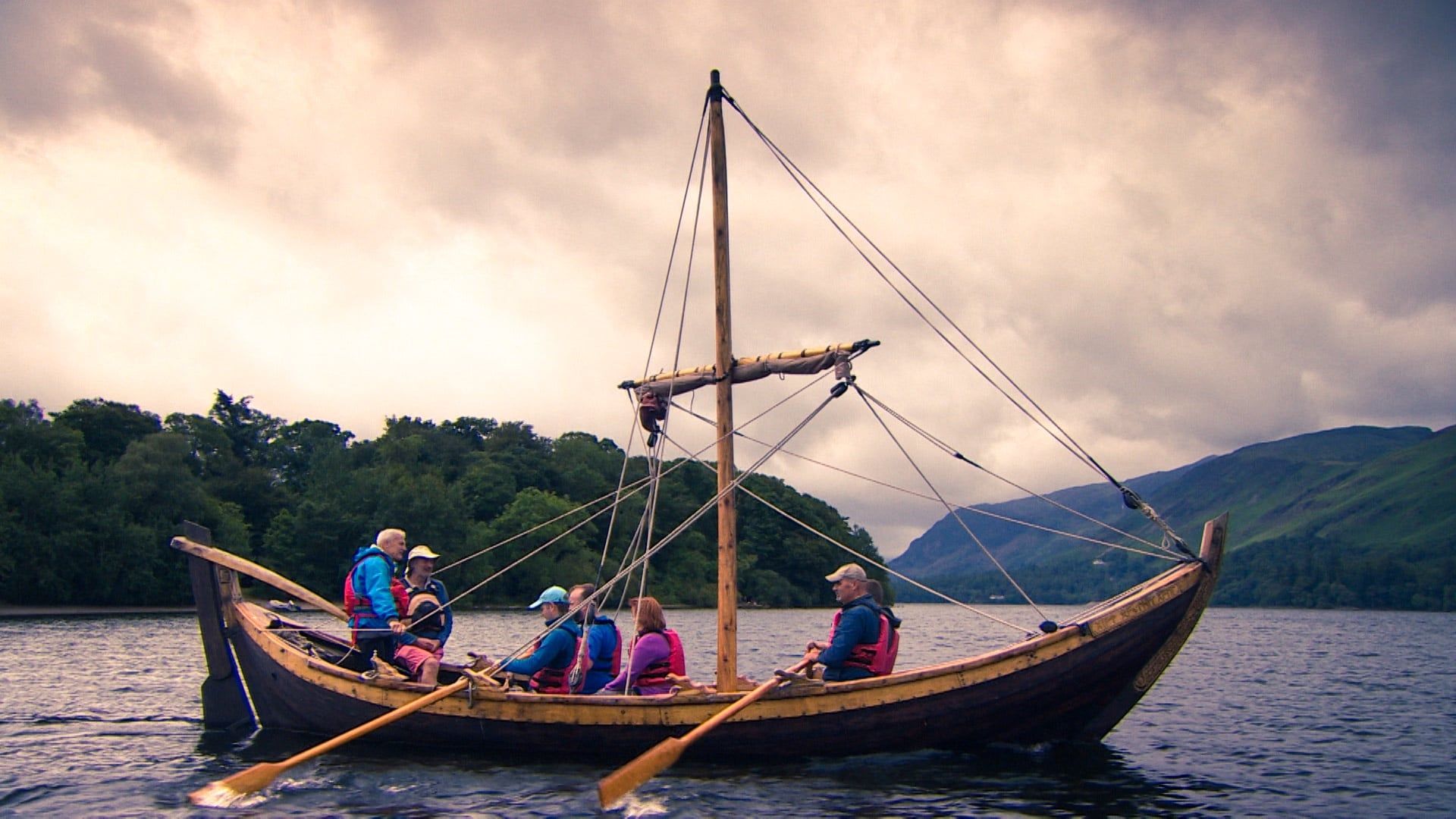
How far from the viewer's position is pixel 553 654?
1479 centimetres

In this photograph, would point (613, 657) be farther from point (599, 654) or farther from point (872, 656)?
point (872, 656)

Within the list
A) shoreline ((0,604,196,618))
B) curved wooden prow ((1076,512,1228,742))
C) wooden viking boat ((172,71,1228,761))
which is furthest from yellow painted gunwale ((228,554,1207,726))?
shoreline ((0,604,196,618))

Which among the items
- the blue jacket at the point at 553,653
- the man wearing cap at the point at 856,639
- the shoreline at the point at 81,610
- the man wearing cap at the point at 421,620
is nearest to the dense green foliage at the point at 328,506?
the shoreline at the point at 81,610

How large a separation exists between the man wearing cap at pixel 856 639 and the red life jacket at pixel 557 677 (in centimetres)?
342

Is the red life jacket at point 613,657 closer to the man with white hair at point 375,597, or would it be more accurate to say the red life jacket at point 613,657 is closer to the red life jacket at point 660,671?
the red life jacket at point 660,671

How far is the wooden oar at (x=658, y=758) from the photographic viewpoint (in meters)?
11.6

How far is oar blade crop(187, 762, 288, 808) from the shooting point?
12.1 m

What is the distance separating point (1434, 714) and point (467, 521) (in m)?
82.6

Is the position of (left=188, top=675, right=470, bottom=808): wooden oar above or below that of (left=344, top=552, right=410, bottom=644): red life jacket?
below

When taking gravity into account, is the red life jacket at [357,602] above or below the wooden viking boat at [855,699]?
above

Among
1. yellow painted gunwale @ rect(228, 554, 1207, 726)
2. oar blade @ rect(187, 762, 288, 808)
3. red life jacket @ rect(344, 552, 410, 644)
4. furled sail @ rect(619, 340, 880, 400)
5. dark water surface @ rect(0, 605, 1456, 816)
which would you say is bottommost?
dark water surface @ rect(0, 605, 1456, 816)

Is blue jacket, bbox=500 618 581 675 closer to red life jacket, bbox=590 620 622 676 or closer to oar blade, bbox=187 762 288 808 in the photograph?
red life jacket, bbox=590 620 622 676

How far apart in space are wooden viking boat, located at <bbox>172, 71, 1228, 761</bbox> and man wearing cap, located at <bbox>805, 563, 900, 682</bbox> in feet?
1.76

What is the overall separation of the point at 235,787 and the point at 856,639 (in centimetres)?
781
